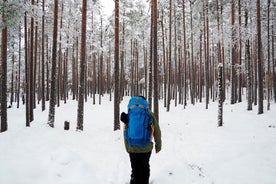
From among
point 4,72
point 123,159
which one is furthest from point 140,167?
point 4,72

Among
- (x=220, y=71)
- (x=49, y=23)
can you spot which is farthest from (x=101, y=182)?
(x=49, y=23)

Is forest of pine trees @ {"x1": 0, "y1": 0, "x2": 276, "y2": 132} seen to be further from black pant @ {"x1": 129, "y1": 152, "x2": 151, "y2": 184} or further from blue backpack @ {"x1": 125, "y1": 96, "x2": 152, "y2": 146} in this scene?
blue backpack @ {"x1": 125, "y1": 96, "x2": 152, "y2": 146}

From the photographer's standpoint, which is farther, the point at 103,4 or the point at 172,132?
the point at 103,4

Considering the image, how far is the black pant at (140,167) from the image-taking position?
4.70 meters

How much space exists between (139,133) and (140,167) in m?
0.87

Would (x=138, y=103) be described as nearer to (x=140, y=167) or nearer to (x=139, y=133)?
(x=139, y=133)

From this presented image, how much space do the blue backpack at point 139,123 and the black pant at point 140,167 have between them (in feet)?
1.03

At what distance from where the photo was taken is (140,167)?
4.80 meters

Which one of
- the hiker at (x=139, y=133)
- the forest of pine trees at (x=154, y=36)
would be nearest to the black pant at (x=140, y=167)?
the hiker at (x=139, y=133)

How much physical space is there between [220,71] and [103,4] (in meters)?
23.7

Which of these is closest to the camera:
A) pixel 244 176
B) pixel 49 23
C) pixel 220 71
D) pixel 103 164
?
pixel 244 176

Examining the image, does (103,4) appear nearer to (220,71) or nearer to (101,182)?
(220,71)

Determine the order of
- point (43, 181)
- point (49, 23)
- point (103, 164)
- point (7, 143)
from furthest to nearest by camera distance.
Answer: point (49, 23)
point (7, 143)
point (103, 164)
point (43, 181)

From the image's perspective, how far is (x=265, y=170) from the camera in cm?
650
